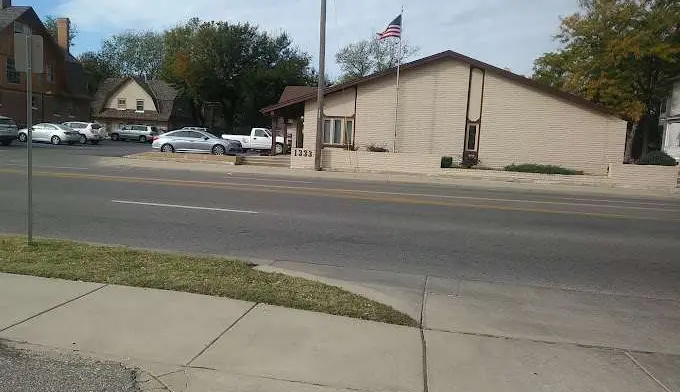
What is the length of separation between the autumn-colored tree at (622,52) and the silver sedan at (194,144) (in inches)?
907

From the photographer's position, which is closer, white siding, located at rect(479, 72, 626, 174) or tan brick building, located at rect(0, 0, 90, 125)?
white siding, located at rect(479, 72, 626, 174)

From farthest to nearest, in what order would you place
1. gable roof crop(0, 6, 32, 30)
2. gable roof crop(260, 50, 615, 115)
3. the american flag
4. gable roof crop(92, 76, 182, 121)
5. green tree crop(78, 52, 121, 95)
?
green tree crop(78, 52, 121, 95) < gable roof crop(92, 76, 182, 121) < gable roof crop(0, 6, 32, 30) < gable roof crop(260, 50, 615, 115) < the american flag

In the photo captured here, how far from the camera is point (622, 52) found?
1308 inches

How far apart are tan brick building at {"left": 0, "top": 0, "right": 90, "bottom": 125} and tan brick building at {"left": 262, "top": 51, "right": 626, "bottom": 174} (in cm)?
2679

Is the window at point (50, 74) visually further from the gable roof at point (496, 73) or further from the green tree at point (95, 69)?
the gable roof at point (496, 73)

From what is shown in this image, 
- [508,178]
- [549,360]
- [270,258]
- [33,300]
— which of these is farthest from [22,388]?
[508,178]

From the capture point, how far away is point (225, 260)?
706 cm

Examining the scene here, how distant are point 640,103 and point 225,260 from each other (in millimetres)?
34798

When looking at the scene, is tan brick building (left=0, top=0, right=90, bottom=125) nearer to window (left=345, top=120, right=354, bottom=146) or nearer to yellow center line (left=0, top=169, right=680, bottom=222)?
window (left=345, top=120, right=354, bottom=146)

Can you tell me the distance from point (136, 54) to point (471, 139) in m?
75.4

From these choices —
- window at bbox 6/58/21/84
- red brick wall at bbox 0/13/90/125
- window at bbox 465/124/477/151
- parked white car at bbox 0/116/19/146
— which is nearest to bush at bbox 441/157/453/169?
window at bbox 465/124/477/151

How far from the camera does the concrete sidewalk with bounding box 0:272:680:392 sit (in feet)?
13.1

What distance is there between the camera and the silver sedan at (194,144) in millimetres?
30875

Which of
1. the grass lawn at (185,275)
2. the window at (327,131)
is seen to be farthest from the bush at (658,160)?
the grass lawn at (185,275)
